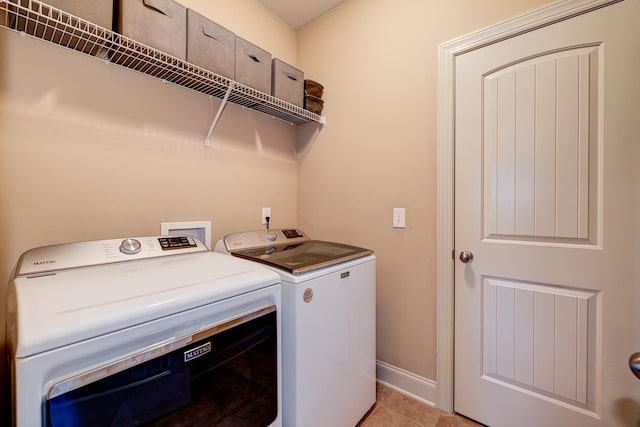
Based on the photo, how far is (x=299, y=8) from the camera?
6.48 ft

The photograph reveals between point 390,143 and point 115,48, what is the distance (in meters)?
1.45

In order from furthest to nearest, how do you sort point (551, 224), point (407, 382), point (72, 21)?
point (407, 382) < point (551, 224) < point (72, 21)

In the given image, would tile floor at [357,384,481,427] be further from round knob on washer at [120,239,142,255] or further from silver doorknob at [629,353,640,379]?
round knob on washer at [120,239,142,255]

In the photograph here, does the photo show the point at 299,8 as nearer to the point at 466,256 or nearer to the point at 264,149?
the point at 264,149

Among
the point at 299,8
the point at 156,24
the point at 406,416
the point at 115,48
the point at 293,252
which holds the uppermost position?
the point at 299,8

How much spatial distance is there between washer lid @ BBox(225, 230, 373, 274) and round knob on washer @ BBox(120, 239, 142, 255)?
1.35 ft

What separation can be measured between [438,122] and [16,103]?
190cm

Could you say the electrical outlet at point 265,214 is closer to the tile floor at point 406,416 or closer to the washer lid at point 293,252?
the washer lid at point 293,252

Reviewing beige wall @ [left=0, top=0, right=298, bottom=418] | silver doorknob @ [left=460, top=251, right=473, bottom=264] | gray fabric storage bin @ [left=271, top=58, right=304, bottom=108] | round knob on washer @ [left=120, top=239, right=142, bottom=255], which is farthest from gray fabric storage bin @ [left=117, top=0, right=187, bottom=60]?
silver doorknob @ [left=460, top=251, right=473, bottom=264]

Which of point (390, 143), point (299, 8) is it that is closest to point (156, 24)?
point (299, 8)

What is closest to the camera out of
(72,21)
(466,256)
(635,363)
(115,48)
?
(635,363)

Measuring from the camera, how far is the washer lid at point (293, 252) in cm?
121

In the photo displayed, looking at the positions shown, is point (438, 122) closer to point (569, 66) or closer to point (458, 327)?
point (569, 66)

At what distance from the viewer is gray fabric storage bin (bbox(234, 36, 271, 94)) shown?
150 centimetres
